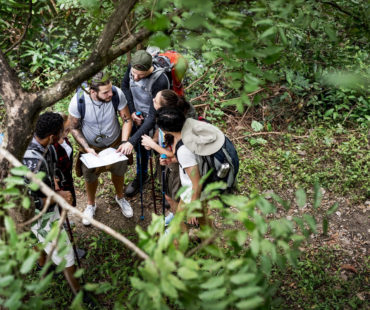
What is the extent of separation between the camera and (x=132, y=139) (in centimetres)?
362

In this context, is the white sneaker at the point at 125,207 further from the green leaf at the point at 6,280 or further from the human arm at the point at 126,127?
the green leaf at the point at 6,280

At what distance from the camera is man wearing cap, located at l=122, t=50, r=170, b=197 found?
3.41 meters

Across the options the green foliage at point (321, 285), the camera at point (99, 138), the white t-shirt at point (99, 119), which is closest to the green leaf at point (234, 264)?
the green foliage at point (321, 285)

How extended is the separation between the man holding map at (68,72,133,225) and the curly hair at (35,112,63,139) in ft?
2.01

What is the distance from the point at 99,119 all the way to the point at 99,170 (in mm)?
644

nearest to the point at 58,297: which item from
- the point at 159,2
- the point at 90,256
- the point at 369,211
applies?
the point at 90,256

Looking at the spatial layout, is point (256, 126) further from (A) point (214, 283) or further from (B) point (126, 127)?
(A) point (214, 283)

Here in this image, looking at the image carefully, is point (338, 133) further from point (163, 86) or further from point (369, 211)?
point (163, 86)

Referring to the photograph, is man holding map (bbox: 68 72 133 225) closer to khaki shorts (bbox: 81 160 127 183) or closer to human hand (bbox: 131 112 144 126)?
khaki shorts (bbox: 81 160 127 183)

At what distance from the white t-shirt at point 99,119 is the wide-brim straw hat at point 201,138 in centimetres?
114

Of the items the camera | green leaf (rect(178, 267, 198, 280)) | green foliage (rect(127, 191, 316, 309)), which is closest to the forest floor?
the camera

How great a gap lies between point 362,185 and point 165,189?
2908 millimetres

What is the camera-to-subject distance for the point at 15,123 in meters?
1.76

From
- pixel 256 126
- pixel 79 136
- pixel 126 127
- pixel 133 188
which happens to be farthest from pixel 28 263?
pixel 256 126
